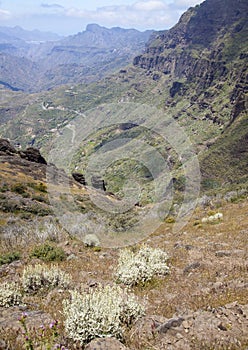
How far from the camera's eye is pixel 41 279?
8.90 metres

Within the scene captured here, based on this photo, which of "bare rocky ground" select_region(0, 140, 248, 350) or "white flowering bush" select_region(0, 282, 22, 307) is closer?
"bare rocky ground" select_region(0, 140, 248, 350)

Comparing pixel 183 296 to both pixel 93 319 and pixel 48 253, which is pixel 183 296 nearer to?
pixel 93 319

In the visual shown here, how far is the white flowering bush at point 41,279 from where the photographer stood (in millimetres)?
8648

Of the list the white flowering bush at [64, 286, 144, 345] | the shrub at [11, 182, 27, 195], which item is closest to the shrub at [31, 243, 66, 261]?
the white flowering bush at [64, 286, 144, 345]

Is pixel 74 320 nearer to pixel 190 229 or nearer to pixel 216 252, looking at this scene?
pixel 216 252

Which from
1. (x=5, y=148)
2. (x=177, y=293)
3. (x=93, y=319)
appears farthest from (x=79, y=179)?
(x=93, y=319)

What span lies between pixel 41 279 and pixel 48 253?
3.16m

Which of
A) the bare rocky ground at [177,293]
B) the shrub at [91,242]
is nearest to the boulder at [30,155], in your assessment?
the bare rocky ground at [177,293]

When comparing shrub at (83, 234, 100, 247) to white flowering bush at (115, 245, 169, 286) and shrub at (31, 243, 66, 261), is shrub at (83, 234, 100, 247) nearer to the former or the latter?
shrub at (31, 243, 66, 261)

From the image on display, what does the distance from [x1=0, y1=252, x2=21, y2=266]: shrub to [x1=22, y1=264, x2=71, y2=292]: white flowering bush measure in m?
3.07

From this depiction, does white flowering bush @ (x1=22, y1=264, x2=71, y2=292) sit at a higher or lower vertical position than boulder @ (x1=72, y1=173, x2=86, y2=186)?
higher

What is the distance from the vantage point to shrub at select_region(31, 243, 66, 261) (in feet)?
39.1

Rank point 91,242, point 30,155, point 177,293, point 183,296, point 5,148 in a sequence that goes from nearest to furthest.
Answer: point 183,296 → point 177,293 → point 91,242 → point 5,148 → point 30,155

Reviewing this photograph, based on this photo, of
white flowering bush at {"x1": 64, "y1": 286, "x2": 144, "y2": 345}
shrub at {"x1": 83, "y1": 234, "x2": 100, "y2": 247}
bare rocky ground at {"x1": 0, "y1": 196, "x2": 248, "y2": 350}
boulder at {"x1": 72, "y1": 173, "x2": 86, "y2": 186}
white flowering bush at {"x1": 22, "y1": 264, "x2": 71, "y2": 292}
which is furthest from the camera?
boulder at {"x1": 72, "y1": 173, "x2": 86, "y2": 186}
